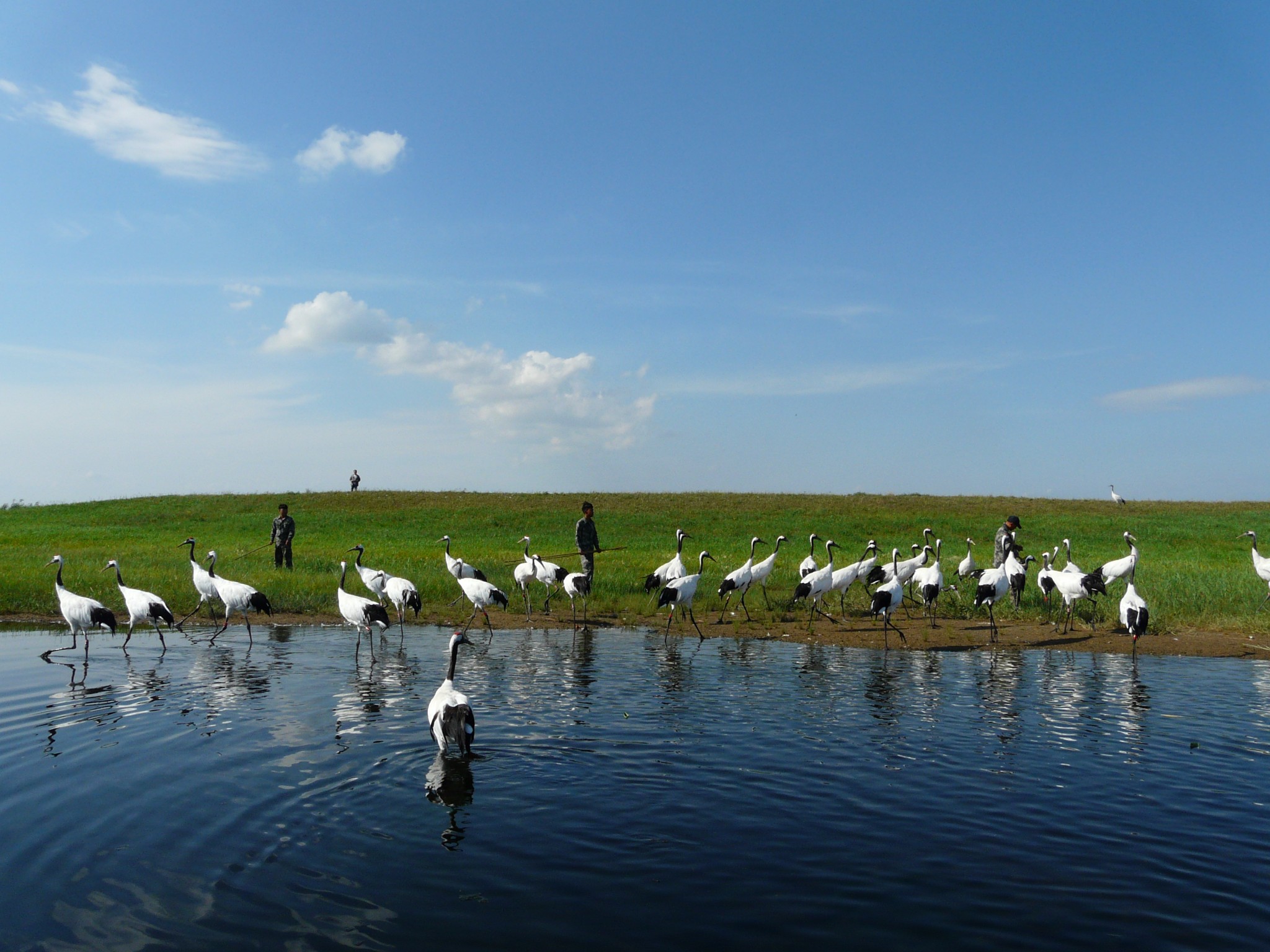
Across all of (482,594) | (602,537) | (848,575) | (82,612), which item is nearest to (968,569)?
(848,575)

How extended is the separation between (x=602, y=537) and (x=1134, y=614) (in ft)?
107

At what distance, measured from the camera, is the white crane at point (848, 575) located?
21953mm

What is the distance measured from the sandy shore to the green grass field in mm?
621

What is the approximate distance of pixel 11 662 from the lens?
15.7 metres

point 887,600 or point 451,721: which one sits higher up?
point 887,600

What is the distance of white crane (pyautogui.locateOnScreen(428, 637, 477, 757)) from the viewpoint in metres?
9.73

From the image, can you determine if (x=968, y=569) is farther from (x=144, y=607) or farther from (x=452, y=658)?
(x=144, y=607)

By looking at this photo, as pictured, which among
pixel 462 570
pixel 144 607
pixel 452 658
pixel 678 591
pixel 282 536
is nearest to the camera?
pixel 452 658

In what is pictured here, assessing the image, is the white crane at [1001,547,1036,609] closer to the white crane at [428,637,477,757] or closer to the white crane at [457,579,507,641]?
the white crane at [457,579,507,641]

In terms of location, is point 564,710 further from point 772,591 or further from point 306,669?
point 772,591

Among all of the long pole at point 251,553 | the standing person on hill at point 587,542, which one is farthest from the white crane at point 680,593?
the long pole at point 251,553

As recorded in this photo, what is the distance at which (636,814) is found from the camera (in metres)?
8.38

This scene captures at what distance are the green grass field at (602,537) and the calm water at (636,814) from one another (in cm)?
989

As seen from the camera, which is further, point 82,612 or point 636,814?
point 82,612
